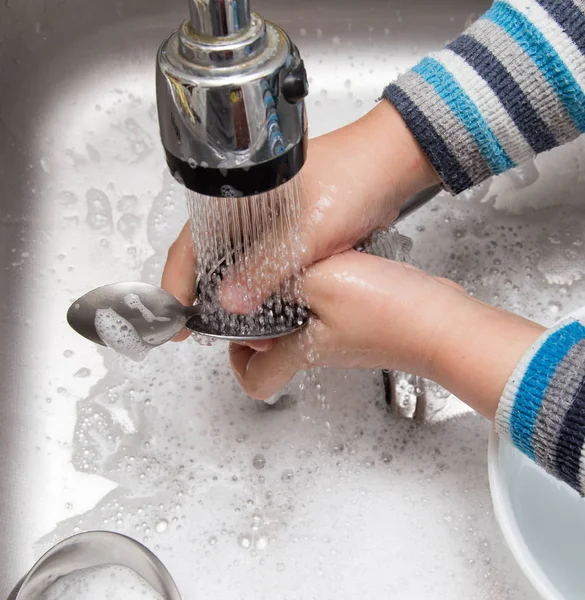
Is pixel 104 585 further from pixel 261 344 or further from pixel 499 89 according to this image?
pixel 499 89

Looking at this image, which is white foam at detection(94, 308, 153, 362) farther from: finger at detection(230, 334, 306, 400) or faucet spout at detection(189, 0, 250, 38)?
faucet spout at detection(189, 0, 250, 38)

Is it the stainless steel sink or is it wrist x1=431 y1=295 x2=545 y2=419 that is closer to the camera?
wrist x1=431 y1=295 x2=545 y2=419

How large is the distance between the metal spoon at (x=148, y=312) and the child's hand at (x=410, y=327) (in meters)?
0.04

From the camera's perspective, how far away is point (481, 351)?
1.48ft

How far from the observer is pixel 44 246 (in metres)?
0.68

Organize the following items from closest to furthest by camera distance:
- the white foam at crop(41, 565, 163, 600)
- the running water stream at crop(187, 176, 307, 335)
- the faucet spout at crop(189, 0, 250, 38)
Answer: the faucet spout at crop(189, 0, 250, 38) < the running water stream at crop(187, 176, 307, 335) < the white foam at crop(41, 565, 163, 600)

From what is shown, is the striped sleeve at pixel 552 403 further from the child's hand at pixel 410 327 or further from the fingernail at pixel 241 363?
the fingernail at pixel 241 363

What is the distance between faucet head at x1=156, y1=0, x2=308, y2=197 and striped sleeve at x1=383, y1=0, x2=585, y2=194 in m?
0.22

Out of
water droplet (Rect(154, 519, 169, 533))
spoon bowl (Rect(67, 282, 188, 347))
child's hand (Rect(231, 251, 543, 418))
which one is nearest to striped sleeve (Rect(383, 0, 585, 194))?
child's hand (Rect(231, 251, 543, 418))

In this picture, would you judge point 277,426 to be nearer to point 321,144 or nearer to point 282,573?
point 282,573

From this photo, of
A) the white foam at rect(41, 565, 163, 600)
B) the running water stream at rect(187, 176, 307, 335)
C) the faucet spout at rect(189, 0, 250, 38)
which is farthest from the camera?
the white foam at rect(41, 565, 163, 600)

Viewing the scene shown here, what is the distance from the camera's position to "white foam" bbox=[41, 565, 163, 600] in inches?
20.6

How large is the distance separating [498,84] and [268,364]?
24 centimetres

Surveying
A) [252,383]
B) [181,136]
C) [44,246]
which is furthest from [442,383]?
[44,246]
